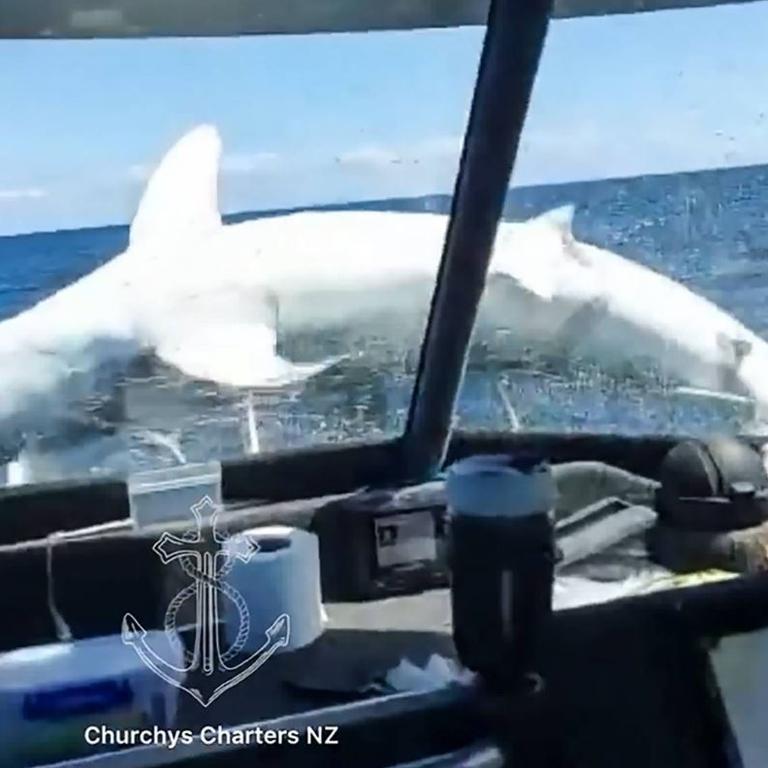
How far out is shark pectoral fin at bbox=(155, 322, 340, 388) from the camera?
2246 mm

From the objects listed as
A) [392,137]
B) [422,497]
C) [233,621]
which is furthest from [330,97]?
[233,621]

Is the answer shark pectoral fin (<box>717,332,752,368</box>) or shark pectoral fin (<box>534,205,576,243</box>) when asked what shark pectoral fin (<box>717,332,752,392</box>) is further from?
shark pectoral fin (<box>534,205,576,243</box>)

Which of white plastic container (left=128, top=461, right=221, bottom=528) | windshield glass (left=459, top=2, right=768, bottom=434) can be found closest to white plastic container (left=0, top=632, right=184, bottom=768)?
white plastic container (left=128, top=461, right=221, bottom=528)

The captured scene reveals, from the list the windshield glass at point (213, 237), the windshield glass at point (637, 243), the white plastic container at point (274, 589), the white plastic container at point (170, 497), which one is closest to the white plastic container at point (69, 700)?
the white plastic container at point (274, 589)

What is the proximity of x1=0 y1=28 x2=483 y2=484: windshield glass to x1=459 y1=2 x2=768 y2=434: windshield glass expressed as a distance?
6.6 inches

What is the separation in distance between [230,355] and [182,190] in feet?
1.10

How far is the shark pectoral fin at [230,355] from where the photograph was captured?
7.37 feet

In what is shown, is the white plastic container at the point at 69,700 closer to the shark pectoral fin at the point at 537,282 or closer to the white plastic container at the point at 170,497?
the white plastic container at the point at 170,497

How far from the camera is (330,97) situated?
6.97 ft

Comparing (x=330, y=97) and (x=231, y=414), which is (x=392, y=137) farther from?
(x=231, y=414)

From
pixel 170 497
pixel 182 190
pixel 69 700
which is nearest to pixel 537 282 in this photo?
pixel 182 190

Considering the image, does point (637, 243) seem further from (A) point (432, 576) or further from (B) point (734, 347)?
(A) point (432, 576)

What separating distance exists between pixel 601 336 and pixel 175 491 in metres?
0.87

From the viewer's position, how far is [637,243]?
2.35 metres
